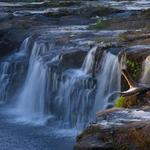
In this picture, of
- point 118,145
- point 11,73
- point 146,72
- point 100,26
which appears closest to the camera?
point 118,145

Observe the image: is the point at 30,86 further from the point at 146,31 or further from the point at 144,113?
the point at 144,113

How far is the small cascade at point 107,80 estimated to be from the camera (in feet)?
72.2

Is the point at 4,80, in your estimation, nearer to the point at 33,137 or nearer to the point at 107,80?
the point at 107,80

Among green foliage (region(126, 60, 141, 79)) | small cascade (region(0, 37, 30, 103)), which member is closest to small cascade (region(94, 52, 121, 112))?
green foliage (region(126, 60, 141, 79))

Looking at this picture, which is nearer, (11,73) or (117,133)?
(117,133)

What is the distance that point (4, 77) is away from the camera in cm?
2950

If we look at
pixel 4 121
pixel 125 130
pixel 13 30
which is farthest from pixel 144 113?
pixel 13 30

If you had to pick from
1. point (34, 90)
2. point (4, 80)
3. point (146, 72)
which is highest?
point (146, 72)

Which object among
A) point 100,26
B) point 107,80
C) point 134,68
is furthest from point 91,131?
point 100,26

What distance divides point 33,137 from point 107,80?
3.83 meters

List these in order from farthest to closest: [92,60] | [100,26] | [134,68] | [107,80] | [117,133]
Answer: [100,26] < [92,60] < [107,80] < [134,68] < [117,133]

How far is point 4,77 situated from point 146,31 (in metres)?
7.71

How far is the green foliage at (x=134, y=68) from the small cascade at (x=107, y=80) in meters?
0.77

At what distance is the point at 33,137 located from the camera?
69.2 feet
